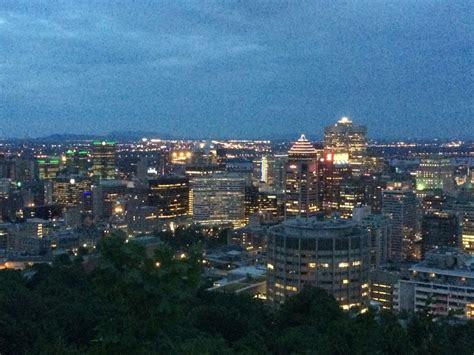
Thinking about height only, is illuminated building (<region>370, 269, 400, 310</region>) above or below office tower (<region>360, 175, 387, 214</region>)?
below

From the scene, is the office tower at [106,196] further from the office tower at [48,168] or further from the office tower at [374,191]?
the office tower at [374,191]

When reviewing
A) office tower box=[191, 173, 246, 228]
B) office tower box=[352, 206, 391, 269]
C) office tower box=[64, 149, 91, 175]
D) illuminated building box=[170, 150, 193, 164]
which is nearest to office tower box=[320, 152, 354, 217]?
office tower box=[191, 173, 246, 228]

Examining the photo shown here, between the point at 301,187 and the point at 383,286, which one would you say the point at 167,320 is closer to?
the point at 383,286

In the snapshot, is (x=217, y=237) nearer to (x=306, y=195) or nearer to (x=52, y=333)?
(x=306, y=195)

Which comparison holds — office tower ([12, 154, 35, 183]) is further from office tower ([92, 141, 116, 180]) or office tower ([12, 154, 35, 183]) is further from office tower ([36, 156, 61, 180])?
office tower ([92, 141, 116, 180])

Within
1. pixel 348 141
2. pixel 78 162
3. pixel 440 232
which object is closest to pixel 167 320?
pixel 440 232

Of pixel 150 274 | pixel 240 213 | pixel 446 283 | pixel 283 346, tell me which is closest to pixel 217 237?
pixel 240 213
